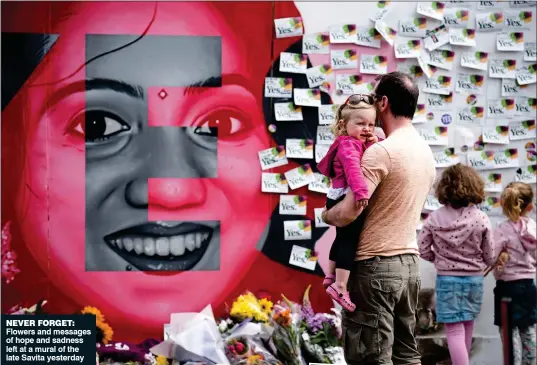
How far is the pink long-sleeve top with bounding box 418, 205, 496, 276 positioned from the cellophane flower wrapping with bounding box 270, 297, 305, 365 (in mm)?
1086

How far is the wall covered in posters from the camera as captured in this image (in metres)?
6.64

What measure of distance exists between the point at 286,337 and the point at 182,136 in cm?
169

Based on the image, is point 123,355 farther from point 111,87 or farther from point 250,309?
point 111,87

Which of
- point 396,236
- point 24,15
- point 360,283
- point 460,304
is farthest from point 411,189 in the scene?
point 24,15

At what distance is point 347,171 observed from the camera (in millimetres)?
4156

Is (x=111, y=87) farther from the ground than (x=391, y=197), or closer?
farther from the ground

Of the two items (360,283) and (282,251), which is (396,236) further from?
(282,251)

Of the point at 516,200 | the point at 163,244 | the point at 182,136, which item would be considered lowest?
the point at 163,244

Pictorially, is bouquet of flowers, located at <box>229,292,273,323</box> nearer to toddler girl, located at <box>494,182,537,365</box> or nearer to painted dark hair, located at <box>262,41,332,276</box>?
painted dark hair, located at <box>262,41,332,276</box>

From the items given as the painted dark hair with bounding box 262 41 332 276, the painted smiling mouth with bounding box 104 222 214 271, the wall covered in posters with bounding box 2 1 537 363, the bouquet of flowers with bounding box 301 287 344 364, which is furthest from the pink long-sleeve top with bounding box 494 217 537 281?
the painted smiling mouth with bounding box 104 222 214 271

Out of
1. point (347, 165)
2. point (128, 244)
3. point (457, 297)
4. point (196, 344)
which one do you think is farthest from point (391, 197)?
point (128, 244)

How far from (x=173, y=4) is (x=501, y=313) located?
3.27 meters

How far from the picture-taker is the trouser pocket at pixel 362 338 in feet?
13.6
